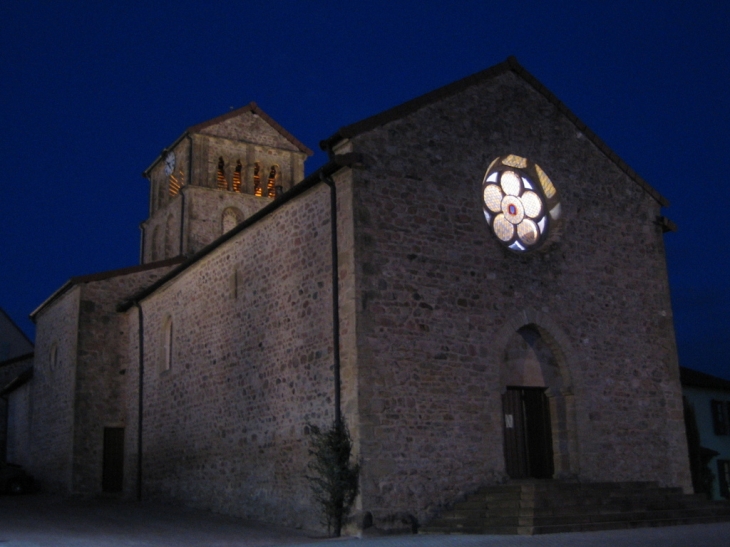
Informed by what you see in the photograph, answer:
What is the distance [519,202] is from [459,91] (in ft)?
8.86

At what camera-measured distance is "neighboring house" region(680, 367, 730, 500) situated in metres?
31.7

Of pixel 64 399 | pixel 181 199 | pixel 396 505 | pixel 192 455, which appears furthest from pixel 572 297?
pixel 181 199

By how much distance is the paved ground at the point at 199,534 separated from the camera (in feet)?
37.2

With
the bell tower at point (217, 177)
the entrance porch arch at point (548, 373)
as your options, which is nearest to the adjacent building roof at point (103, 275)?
the bell tower at point (217, 177)

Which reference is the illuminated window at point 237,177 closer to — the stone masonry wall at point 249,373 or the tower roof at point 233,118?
the tower roof at point 233,118

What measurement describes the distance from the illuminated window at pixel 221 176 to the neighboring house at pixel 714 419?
767 inches

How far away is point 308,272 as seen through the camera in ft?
51.6

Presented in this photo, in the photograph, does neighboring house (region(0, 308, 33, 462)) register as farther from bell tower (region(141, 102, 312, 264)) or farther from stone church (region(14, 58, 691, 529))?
stone church (region(14, 58, 691, 529))

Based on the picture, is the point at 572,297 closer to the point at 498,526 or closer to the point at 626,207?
the point at 626,207

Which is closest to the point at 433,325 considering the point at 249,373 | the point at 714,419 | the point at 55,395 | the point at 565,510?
the point at 565,510

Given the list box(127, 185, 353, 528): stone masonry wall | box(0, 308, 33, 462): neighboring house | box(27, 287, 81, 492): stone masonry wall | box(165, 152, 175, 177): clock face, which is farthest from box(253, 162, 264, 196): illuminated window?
box(0, 308, 33, 462): neighboring house

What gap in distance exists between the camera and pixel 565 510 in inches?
534

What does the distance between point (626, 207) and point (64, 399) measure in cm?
1723

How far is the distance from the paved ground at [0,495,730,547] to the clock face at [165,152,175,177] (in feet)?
56.3
